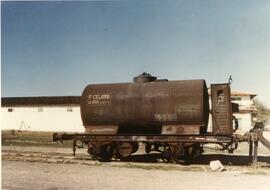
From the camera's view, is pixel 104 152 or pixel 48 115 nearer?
pixel 104 152

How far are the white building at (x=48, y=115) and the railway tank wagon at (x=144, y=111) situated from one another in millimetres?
26139

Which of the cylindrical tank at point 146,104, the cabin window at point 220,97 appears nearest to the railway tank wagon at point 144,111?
the cylindrical tank at point 146,104

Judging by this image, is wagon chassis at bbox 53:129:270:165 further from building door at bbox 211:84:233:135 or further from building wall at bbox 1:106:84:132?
building wall at bbox 1:106:84:132

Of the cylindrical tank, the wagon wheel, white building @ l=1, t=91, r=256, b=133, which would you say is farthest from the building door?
white building @ l=1, t=91, r=256, b=133

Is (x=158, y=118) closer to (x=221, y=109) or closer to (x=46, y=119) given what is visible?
(x=221, y=109)

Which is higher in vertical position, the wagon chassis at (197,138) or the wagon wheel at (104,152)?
the wagon chassis at (197,138)

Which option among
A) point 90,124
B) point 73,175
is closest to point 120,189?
point 73,175

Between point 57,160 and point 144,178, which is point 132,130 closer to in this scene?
point 57,160

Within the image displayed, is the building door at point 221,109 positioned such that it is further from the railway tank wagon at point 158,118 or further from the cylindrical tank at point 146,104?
the cylindrical tank at point 146,104

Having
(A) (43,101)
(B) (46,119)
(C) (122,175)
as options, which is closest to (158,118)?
(C) (122,175)

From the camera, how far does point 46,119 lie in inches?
1761

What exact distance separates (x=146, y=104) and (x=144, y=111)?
1.10 ft

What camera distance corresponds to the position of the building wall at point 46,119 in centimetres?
4416

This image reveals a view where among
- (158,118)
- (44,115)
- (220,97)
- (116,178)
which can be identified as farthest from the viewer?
(44,115)
